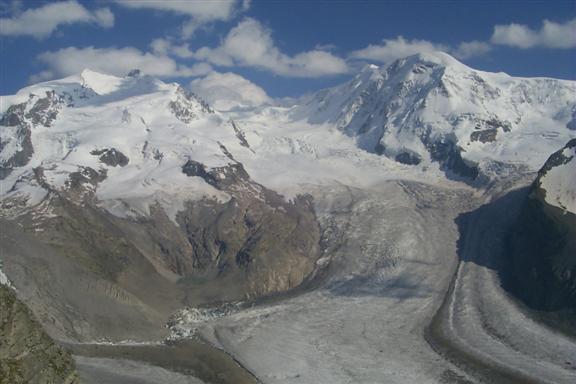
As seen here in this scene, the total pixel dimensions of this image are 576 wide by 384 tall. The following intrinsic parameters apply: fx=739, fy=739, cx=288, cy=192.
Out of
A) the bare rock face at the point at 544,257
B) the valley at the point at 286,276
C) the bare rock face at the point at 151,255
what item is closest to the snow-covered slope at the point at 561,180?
the valley at the point at 286,276

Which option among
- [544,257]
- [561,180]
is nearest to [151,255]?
[544,257]

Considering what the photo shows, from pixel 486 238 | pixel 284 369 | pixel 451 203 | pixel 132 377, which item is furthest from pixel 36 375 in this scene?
pixel 451 203

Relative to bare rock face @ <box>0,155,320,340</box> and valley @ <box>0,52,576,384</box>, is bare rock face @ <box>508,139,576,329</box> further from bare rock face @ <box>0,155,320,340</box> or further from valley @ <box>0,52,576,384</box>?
bare rock face @ <box>0,155,320,340</box>

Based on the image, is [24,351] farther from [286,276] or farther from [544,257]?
[286,276]

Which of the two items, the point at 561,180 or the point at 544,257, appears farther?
the point at 561,180

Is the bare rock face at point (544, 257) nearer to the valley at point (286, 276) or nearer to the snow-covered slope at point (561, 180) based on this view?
the valley at point (286, 276)

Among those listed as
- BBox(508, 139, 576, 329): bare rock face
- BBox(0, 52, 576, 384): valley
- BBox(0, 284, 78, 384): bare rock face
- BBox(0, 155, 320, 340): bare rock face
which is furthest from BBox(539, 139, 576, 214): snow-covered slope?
BBox(0, 284, 78, 384): bare rock face
